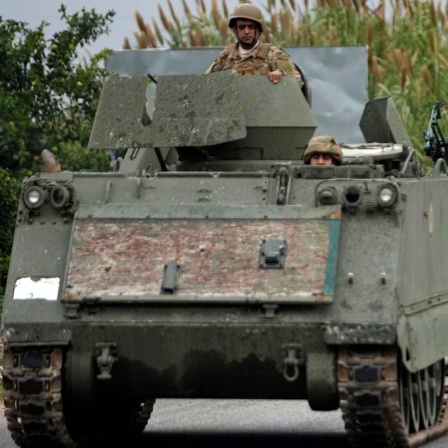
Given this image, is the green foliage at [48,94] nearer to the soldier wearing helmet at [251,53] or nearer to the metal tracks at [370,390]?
the soldier wearing helmet at [251,53]

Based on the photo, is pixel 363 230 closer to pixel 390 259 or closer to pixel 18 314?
pixel 390 259

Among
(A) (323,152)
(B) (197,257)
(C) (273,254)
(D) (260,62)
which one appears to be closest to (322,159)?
(A) (323,152)

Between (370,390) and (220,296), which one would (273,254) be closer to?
(220,296)

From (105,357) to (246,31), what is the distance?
3601 millimetres

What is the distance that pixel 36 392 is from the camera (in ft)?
40.0

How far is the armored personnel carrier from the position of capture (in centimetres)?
1198

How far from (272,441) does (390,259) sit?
6.63 feet

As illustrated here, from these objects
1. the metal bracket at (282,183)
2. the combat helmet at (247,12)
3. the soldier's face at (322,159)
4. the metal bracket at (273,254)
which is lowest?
the metal bracket at (273,254)

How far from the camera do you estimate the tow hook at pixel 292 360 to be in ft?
39.3

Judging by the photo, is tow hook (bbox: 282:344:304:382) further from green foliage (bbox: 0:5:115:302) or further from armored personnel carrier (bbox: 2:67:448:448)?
green foliage (bbox: 0:5:115:302)

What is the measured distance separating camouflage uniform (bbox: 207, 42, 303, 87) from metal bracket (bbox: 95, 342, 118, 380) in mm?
3166

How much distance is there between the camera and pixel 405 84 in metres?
24.4

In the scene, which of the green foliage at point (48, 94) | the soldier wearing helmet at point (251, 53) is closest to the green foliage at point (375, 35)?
the green foliage at point (48, 94)

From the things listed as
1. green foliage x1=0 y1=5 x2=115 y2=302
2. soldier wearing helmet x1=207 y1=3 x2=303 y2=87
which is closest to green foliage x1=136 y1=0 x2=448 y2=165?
green foliage x1=0 y1=5 x2=115 y2=302
